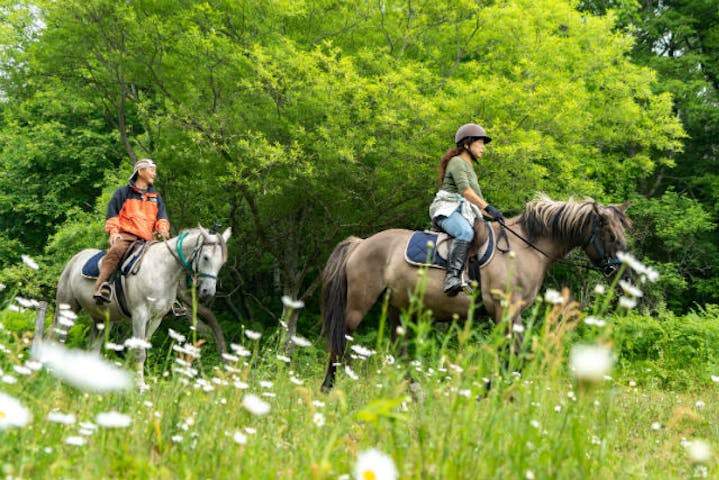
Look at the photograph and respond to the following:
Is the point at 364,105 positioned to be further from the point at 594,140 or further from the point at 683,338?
the point at 683,338

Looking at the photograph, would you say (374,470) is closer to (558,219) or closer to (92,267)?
(558,219)

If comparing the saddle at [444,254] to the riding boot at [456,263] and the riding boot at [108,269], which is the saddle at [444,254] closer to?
the riding boot at [456,263]

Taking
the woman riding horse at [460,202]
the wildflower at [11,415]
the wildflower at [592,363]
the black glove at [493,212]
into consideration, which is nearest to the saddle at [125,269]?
the woman riding horse at [460,202]

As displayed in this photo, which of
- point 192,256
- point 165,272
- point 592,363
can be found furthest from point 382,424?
point 165,272

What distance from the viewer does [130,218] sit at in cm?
762

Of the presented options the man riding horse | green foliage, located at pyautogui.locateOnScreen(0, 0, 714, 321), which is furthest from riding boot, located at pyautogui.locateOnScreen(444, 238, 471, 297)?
green foliage, located at pyautogui.locateOnScreen(0, 0, 714, 321)

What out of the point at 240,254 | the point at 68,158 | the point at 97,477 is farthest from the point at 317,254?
the point at 97,477

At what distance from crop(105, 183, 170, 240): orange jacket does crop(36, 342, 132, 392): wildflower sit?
4703 millimetres

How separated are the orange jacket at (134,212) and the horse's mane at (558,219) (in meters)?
4.19

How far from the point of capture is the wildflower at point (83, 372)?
259 cm

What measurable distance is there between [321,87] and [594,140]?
6895 mm

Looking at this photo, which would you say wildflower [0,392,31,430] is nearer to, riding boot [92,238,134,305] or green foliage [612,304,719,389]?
riding boot [92,238,134,305]

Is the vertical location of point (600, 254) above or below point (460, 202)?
below

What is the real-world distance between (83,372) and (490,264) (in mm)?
5224
